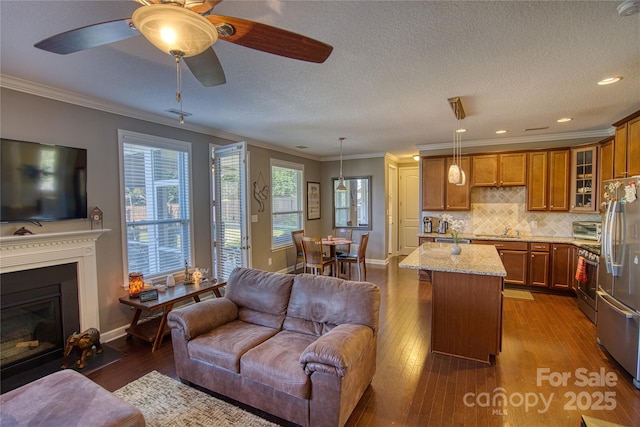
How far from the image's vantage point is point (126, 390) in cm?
244

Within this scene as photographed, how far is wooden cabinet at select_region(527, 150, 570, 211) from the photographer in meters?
4.82

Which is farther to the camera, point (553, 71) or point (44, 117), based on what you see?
point (44, 117)

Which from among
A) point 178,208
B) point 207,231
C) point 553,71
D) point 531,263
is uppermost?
point 553,71

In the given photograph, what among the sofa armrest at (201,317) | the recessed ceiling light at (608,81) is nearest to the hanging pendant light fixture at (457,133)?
the recessed ceiling light at (608,81)

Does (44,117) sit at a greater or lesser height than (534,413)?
greater

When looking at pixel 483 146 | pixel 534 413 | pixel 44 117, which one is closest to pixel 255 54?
pixel 44 117

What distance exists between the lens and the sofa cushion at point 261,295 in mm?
2645

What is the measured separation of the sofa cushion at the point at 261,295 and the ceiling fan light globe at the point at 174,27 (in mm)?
1974

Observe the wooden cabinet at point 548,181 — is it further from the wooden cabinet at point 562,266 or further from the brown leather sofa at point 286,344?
the brown leather sofa at point 286,344

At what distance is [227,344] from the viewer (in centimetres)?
224

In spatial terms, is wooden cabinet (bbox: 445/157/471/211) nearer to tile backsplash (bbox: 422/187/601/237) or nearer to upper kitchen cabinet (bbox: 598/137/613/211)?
tile backsplash (bbox: 422/187/601/237)

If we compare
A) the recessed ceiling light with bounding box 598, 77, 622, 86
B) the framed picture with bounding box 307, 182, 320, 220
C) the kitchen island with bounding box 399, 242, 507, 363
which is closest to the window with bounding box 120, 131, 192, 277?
the kitchen island with bounding box 399, 242, 507, 363

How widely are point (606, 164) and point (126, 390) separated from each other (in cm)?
615

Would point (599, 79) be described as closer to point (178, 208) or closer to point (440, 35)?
point (440, 35)
